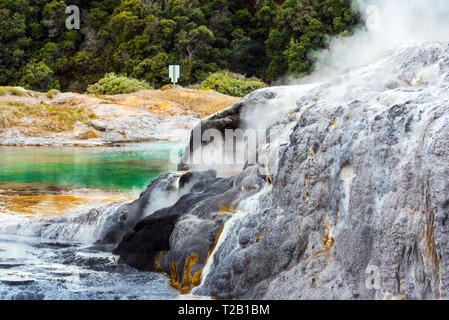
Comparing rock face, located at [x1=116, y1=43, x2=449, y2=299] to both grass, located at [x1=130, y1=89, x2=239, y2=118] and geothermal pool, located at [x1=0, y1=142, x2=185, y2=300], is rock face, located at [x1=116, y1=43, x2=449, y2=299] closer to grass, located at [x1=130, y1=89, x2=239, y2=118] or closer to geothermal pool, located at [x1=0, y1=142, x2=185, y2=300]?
geothermal pool, located at [x1=0, y1=142, x2=185, y2=300]

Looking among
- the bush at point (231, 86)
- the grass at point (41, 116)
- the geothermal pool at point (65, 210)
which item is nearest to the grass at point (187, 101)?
the bush at point (231, 86)

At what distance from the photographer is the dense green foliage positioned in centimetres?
2236

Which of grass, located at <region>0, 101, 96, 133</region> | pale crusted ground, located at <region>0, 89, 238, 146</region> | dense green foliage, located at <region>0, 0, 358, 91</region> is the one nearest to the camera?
pale crusted ground, located at <region>0, 89, 238, 146</region>

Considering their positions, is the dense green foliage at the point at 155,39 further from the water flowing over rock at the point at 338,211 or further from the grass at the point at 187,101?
the water flowing over rock at the point at 338,211

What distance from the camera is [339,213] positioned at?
9.31ft

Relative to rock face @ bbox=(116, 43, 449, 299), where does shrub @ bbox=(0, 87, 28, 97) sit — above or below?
above

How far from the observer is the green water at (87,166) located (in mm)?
7371

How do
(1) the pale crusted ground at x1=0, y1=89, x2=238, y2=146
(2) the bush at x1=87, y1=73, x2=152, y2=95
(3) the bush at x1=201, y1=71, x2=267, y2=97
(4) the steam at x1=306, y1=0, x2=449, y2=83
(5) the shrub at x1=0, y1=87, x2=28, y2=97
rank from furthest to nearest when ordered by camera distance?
(3) the bush at x1=201, y1=71, x2=267, y2=97, (2) the bush at x1=87, y1=73, x2=152, y2=95, (5) the shrub at x1=0, y1=87, x2=28, y2=97, (1) the pale crusted ground at x1=0, y1=89, x2=238, y2=146, (4) the steam at x1=306, y1=0, x2=449, y2=83

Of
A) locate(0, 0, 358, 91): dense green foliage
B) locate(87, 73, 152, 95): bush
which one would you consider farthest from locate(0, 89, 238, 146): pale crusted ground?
locate(0, 0, 358, 91): dense green foliage

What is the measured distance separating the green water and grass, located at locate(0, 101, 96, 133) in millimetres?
1737

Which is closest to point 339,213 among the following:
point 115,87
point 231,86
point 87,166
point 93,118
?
point 87,166

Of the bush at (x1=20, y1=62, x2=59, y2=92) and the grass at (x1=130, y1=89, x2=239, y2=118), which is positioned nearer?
the grass at (x1=130, y1=89, x2=239, y2=118)

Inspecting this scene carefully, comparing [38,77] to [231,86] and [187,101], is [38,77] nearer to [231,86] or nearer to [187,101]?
[231,86]
